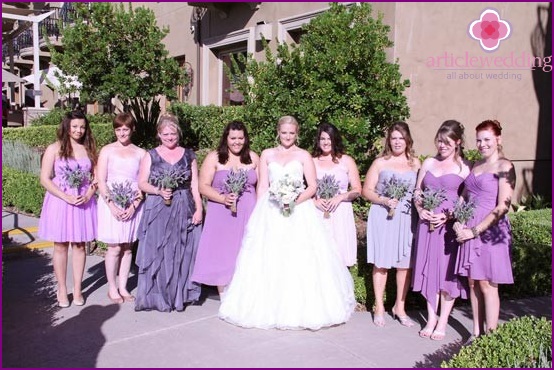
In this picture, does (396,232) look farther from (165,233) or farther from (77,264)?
(77,264)

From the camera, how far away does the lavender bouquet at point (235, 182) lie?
5004 mm

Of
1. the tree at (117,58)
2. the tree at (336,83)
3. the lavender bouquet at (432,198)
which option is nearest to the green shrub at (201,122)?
the tree at (117,58)

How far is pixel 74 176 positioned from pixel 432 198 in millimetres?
3501

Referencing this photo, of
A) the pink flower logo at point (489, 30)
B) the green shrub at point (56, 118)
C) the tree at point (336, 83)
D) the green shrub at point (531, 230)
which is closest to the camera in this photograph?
the tree at point (336, 83)

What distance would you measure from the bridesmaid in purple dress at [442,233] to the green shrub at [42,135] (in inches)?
465

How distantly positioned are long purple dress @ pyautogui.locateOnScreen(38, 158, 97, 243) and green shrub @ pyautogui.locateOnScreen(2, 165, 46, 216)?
5058 millimetres

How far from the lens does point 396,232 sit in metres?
4.89

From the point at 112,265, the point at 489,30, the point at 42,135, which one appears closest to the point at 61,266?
the point at 112,265

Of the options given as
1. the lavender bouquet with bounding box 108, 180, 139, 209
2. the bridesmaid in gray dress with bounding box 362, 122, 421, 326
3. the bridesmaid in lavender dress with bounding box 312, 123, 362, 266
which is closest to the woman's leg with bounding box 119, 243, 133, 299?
the lavender bouquet with bounding box 108, 180, 139, 209

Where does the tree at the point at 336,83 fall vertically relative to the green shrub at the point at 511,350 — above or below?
above

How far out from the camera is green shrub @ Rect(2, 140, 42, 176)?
11766 mm

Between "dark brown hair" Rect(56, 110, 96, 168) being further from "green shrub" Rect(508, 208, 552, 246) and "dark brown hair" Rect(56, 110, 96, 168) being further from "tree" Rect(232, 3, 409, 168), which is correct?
"green shrub" Rect(508, 208, 552, 246)

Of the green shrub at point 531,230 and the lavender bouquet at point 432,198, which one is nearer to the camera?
the lavender bouquet at point 432,198

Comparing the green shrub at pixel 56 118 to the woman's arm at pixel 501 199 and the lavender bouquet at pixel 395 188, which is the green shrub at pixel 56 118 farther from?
the woman's arm at pixel 501 199
